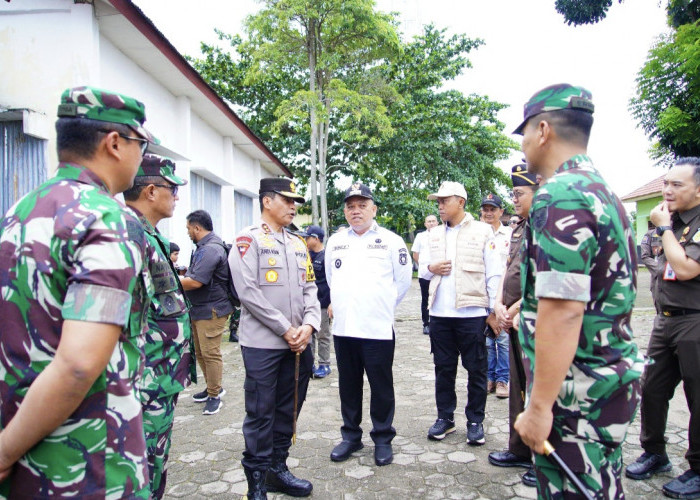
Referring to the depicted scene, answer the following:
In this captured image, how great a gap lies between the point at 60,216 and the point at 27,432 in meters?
0.60

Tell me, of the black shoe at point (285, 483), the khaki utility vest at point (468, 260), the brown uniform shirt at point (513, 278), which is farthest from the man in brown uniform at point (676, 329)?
the black shoe at point (285, 483)

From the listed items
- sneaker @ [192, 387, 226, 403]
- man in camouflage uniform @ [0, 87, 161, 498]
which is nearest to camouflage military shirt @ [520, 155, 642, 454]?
man in camouflage uniform @ [0, 87, 161, 498]

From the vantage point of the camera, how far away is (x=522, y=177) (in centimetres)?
357

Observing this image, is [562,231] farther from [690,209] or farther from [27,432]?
[690,209]

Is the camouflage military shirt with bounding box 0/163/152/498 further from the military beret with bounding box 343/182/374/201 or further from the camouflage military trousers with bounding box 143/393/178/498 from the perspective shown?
the military beret with bounding box 343/182/374/201

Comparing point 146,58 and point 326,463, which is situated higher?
point 146,58

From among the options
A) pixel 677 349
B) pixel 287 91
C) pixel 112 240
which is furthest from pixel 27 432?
pixel 287 91

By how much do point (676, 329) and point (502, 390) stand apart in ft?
7.48

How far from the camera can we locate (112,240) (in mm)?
1409

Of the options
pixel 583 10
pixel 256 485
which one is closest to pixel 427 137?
pixel 583 10

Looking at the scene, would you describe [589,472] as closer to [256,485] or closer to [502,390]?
[256,485]

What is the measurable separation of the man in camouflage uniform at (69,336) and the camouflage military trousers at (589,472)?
1.45 metres

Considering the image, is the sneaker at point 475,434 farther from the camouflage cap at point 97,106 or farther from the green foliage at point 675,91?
the green foliage at point 675,91

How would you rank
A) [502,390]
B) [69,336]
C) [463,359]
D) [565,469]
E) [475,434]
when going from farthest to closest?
[502,390]
[463,359]
[475,434]
[565,469]
[69,336]
